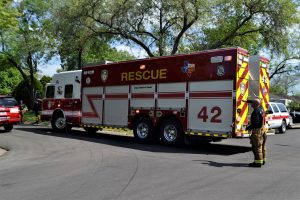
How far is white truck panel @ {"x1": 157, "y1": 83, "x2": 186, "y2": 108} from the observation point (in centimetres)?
1505

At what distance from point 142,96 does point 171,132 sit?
199 cm

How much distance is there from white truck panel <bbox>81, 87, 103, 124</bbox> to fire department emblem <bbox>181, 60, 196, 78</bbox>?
4943 millimetres

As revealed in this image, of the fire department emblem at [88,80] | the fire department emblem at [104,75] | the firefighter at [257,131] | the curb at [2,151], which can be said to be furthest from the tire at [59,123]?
the firefighter at [257,131]

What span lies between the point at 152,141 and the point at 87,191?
853 cm

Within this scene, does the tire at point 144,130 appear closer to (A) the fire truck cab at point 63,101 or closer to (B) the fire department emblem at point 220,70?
(B) the fire department emblem at point 220,70

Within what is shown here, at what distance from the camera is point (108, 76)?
1820cm

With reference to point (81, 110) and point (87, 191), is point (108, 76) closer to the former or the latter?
point (81, 110)

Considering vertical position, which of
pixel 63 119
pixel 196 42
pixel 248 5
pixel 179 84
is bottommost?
pixel 63 119

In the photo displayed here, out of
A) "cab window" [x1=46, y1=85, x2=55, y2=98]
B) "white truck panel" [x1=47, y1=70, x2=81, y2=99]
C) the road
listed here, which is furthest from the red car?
the road

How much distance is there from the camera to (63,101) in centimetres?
2088

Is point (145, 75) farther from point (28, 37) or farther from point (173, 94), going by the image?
point (28, 37)

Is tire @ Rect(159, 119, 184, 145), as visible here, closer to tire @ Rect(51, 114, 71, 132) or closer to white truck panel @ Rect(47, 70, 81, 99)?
white truck panel @ Rect(47, 70, 81, 99)

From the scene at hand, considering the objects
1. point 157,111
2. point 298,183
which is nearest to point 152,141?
point 157,111

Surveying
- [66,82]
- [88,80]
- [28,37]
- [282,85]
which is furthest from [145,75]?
[282,85]
